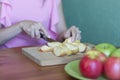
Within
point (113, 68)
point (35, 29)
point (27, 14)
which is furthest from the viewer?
point (27, 14)

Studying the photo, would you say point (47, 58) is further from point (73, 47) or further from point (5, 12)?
point (5, 12)

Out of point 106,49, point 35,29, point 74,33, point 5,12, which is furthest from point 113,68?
point 5,12

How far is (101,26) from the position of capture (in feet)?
6.12

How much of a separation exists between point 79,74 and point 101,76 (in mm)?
68

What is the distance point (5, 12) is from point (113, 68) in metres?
0.87

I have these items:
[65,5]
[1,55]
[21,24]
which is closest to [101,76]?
[1,55]

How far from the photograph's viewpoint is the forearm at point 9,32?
1.33 metres

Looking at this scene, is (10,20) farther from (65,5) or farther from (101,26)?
(65,5)

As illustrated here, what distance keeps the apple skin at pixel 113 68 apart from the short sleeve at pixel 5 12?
0.84 meters

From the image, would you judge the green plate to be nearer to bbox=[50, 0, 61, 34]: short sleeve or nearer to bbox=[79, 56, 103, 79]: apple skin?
bbox=[79, 56, 103, 79]: apple skin

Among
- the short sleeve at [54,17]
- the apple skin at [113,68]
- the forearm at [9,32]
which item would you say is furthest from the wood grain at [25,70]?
the short sleeve at [54,17]

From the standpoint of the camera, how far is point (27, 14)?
152cm

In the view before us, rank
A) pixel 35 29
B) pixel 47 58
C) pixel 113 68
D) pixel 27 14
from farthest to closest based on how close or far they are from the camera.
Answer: pixel 27 14
pixel 35 29
pixel 47 58
pixel 113 68

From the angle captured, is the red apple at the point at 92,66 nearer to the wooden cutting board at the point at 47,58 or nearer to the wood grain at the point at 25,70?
the wood grain at the point at 25,70
